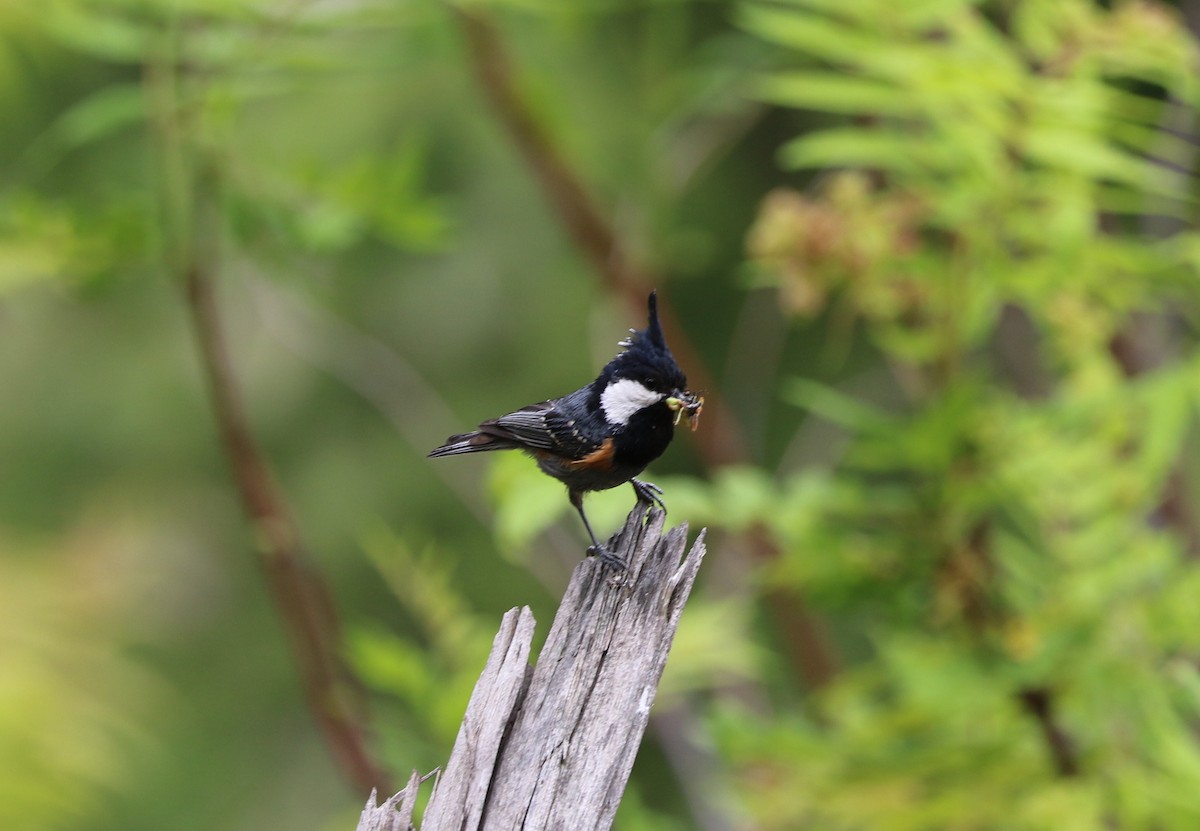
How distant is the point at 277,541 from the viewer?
2.47 metres

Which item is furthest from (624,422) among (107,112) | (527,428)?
(107,112)

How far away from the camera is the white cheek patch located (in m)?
1.99

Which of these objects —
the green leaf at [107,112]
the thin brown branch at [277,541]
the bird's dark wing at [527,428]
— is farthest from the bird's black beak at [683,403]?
the green leaf at [107,112]

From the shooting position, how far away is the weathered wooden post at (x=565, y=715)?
1.39 metres

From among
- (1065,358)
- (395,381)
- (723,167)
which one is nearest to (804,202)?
(1065,358)

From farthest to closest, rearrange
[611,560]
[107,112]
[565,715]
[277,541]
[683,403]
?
[277,541] < [107,112] < [683,403] < [611,560] < [565,715]

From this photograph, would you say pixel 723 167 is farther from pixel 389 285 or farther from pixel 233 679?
pixel 233 679

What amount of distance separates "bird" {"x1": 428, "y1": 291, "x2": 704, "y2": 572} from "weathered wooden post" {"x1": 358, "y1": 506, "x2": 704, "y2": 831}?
0.43 m

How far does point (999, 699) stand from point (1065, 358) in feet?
2.54

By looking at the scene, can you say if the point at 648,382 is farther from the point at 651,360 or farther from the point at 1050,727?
the point at 1050,727

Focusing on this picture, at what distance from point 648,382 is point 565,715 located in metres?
0.71

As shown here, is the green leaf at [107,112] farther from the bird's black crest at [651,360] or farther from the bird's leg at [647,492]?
the bird's leg at [647,492]

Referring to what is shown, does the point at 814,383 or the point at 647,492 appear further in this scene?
the point at 814,383

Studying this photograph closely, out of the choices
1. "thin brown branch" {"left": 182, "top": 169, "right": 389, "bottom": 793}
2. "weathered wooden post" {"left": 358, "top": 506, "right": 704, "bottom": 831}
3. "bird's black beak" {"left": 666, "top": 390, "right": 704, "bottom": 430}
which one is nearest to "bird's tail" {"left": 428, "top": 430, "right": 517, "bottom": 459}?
"bird's black beak" {"left": 666, "top": 390, "right": 704, "bottom": 430}
